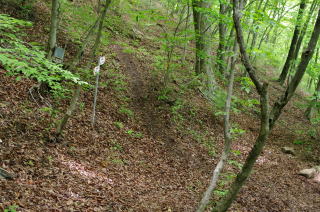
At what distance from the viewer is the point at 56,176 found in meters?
5.64

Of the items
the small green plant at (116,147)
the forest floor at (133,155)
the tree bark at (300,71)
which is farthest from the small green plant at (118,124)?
the tree bark at (300,71)

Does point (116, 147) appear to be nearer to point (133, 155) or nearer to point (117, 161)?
point (133, 155)

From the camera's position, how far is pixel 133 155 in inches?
329

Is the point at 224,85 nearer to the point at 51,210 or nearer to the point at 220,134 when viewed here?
the point at 220,134

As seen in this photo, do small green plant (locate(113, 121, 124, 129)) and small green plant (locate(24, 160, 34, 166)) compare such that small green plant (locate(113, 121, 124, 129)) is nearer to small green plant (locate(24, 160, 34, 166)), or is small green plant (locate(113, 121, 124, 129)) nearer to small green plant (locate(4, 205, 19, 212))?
small green plant (locate(24, 160, 34, 166))

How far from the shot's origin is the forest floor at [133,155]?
5.45 metres

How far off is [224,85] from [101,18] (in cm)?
1104

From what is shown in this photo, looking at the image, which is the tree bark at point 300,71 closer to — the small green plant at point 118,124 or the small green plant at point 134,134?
the small green plant at point 134,134

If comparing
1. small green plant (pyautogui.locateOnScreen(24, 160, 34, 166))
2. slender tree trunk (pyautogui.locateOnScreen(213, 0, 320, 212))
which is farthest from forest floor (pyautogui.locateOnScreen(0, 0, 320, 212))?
slender tree trunk (pyautogui.locateOnScreen(213, 0, 320, 212))

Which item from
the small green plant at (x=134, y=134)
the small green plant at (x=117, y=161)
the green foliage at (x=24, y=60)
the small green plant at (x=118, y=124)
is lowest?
the small green plant at (x=117, y=161)

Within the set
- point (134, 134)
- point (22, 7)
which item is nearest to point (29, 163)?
point (134, 134)

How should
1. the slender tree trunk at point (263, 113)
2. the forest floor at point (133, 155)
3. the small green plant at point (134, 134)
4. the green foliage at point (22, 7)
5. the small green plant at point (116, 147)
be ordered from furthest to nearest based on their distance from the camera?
1. the green foliage at point (22, 7)
2. the small green plant at point (134, 134)
3. the small green plant at point (116, 147)
4. the forest floor at point (133, 155)
5. the slender tree trunk at point (263, 113)

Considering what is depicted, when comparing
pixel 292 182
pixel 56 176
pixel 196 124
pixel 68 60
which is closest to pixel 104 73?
pixel 68 60

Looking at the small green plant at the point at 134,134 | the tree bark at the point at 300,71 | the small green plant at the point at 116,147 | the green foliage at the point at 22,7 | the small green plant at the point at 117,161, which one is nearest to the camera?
the tree bark at the point at 300,71
